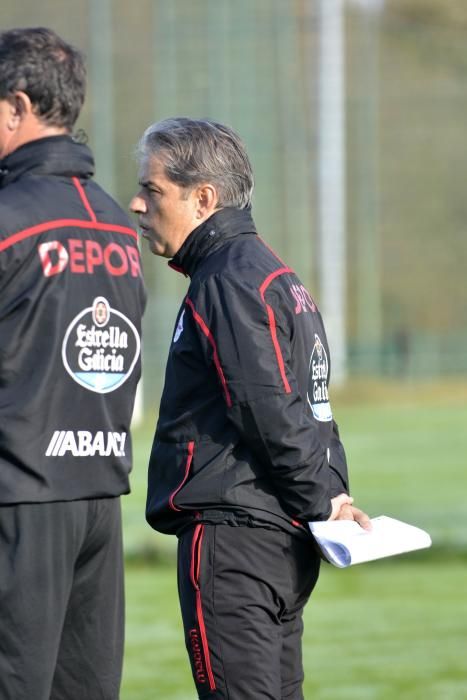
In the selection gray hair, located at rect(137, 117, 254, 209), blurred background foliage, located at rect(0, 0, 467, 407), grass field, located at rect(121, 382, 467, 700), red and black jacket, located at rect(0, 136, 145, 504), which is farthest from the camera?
blurred background foliage, located at rect(0, 0, 467, 407)

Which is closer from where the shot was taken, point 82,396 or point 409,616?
point 82,396

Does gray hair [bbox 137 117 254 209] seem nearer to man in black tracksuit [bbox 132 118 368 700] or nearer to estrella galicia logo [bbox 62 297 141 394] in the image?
man in black tracksuit [bbox 132 118 368 700]

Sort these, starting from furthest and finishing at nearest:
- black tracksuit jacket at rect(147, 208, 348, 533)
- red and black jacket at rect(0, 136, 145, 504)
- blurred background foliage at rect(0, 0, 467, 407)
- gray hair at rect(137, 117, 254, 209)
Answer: blurred background foliage at rect(0, 0, 467, 407), gray hair at rect(137, 117, 254, 209), black tracksuit jacket at rect(147, 208, 348, 533), red and black jacket at rect(0, 136, 145, 504)

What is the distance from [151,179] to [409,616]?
4.14m

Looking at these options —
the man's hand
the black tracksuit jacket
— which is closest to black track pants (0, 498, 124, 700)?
the black tracksuit jacket

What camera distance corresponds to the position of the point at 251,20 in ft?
54.6

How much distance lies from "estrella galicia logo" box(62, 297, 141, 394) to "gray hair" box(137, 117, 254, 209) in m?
0.34

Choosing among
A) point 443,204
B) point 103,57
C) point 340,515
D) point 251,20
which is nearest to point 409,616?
point 340,515

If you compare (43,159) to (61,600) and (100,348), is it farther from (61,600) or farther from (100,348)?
(61,600)

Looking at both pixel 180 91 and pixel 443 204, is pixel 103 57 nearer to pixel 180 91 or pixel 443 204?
pixel 180 91

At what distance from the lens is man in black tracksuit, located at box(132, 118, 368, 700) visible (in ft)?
9.94

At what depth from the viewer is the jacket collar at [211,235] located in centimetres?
317

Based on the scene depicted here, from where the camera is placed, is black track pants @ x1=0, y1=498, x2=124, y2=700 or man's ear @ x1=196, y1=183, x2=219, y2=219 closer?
black track pants @ x1=0, y1=498, x2=124, y2=700

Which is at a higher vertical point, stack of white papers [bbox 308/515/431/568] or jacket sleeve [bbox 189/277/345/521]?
jacket sleeve [bbox 189/277/345/521]
